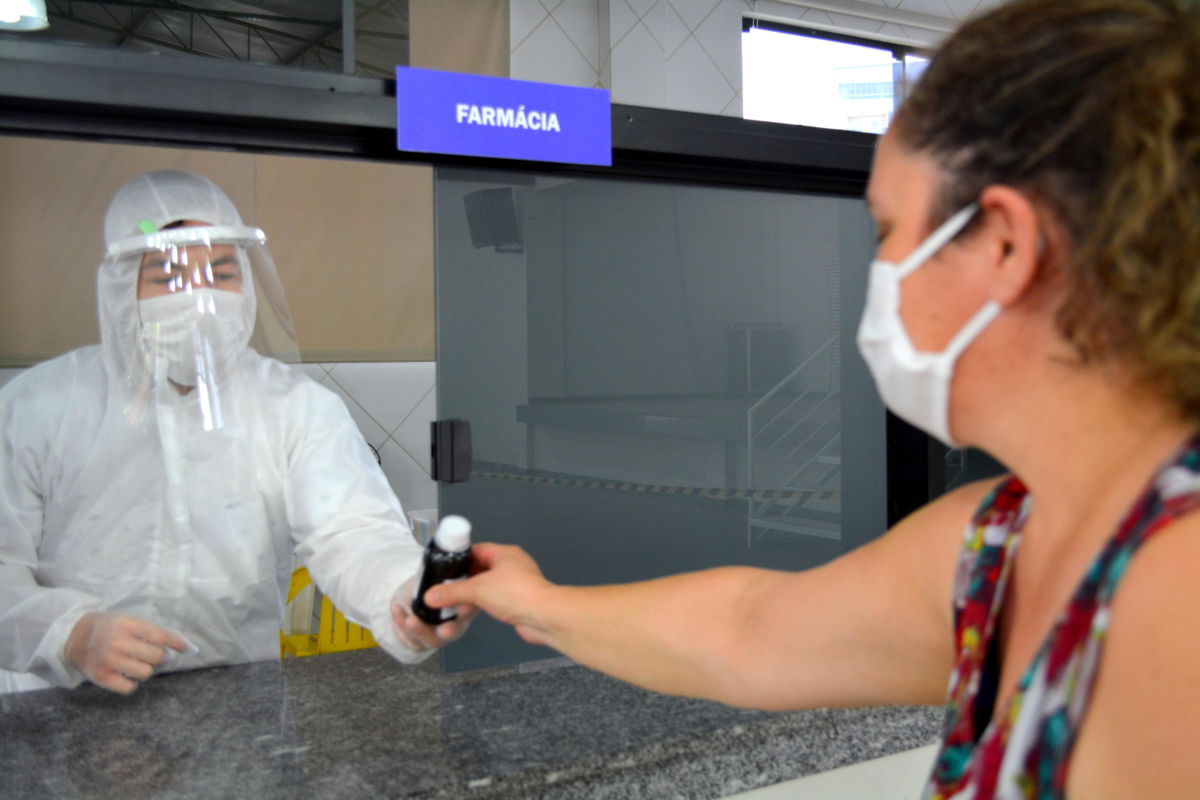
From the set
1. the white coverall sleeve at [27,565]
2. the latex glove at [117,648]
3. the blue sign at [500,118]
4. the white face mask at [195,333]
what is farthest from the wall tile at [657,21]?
the latex glove at [117,648]

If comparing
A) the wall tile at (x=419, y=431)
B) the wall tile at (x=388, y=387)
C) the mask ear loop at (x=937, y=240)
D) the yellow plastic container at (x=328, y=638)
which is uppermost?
the mask ear loop at (x=937, y=240)

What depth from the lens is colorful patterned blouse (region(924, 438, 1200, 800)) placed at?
48cm

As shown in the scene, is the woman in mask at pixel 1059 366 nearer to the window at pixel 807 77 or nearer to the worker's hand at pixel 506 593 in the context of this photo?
the worker's hand at pixel 506 593

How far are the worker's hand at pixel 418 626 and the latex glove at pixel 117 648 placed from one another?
0.23 m

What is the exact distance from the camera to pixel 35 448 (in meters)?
1.13

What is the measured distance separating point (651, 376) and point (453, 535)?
1.60 ft

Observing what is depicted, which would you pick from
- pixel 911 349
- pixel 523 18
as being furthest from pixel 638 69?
pixel 911 349

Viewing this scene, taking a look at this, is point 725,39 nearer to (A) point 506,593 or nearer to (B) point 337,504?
(B) point 337,504

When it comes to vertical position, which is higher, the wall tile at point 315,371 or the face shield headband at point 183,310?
the face shield headband at point 183,310

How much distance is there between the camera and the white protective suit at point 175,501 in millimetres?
1088

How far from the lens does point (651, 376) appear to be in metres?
1.33

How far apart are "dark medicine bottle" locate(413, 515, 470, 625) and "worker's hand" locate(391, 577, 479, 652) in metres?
0.02

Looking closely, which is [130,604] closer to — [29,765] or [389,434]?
[29,765]

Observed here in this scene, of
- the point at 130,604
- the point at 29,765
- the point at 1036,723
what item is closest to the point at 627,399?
the point at 130,604
